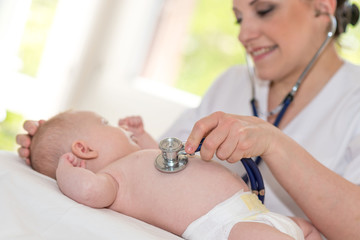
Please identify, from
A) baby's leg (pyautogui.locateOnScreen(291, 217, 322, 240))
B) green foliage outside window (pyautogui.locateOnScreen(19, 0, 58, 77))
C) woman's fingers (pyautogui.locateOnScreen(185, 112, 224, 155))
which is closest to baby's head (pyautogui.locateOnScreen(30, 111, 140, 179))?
woman's fingers (pyautogui.locateOnScreen(185, 112, 224, 155))

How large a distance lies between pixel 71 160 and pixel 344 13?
1.03m

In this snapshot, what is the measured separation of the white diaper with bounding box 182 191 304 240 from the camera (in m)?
0.90

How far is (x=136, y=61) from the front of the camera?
9.24 feet

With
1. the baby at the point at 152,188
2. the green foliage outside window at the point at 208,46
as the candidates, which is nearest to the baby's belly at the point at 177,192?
the baby at the point at 152,188

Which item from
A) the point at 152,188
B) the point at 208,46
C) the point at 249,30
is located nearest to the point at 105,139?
the point at 152,188

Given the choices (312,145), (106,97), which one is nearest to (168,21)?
(106,97)

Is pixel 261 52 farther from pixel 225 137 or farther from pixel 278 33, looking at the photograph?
pixel 225 137

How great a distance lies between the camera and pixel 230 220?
0.91m

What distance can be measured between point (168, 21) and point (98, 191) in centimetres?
205

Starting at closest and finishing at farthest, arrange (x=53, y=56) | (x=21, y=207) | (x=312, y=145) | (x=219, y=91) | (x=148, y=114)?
(x=21, y=207), (x=312, y=145), (x=219, y=91), (x=53, y=56), (x=148, y=114)

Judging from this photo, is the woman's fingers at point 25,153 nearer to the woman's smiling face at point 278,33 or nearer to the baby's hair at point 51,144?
the baby's hair at point 51,144

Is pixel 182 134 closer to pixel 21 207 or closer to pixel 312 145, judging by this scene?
pixel 312 145

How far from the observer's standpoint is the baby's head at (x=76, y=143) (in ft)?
3.67

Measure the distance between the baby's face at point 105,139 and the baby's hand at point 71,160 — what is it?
0.04m
